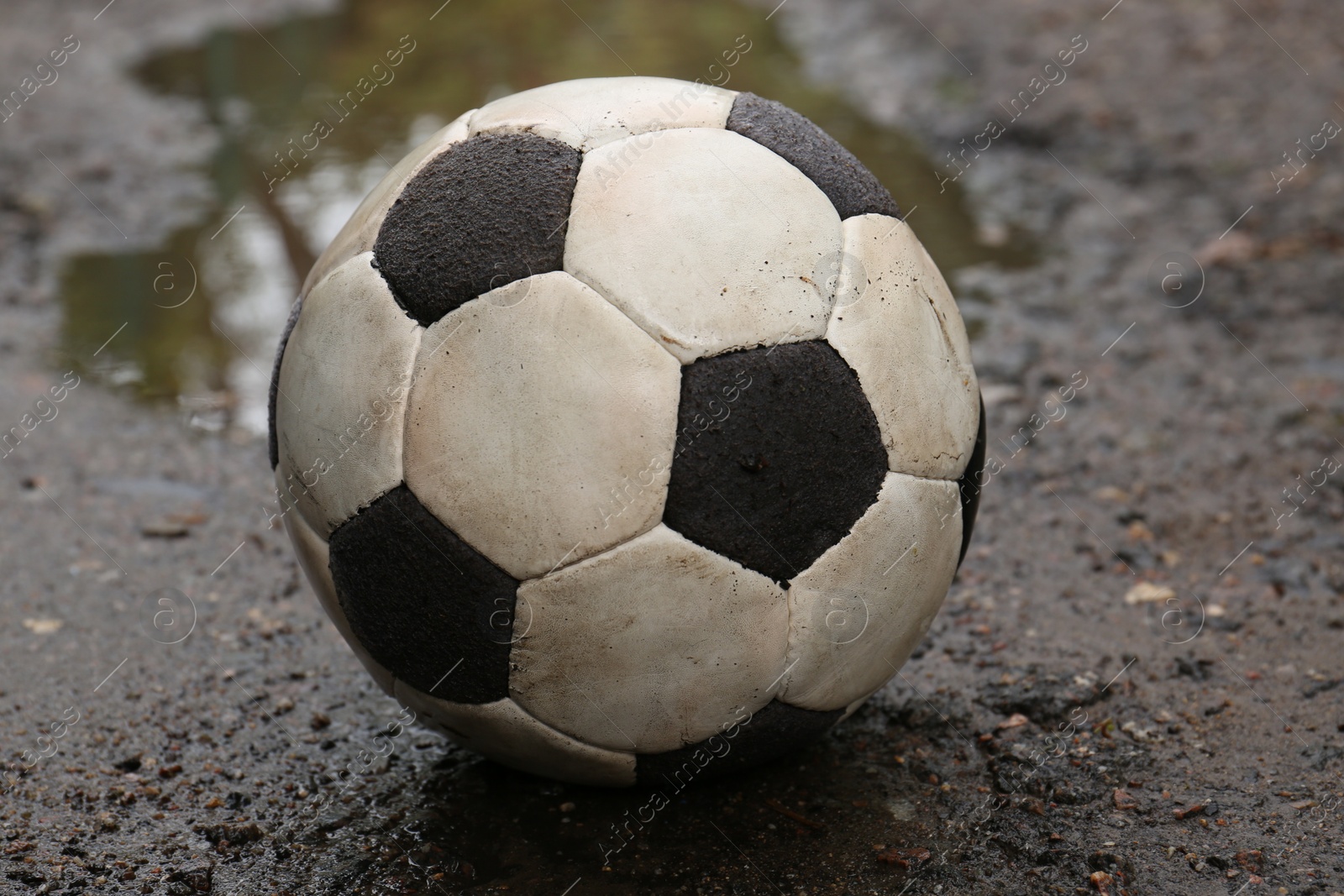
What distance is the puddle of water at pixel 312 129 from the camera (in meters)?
5.33

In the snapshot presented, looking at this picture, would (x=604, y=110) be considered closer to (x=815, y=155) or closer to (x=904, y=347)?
(x=815, y=155)

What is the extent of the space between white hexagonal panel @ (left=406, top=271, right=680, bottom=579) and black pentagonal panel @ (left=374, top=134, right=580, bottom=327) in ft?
0.19

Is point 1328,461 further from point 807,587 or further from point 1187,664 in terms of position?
point 807,587

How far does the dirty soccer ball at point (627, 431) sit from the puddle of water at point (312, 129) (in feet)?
8.01

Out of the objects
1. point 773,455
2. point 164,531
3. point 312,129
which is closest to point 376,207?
point 773,455

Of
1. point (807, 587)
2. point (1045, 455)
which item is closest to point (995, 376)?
point (1045, 455)

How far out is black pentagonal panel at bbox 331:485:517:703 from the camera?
7.70 ft

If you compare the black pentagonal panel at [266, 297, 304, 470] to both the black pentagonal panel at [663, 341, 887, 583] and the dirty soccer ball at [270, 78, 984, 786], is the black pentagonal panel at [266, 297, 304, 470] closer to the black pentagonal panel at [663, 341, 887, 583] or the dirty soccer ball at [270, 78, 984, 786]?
the dirty soccer ball at [270, 78, 984, 786]

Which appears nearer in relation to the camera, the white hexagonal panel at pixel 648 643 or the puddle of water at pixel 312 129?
the white hexagonal panel at pixel 648 643

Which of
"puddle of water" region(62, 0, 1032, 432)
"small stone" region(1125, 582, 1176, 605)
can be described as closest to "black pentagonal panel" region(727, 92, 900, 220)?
"small stone" region(1125, 582, 1176, 605)

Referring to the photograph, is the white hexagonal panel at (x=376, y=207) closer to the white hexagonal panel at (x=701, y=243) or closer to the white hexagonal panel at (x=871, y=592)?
the white hexagonal panel at (x=701, y=243)

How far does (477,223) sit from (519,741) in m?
1.01

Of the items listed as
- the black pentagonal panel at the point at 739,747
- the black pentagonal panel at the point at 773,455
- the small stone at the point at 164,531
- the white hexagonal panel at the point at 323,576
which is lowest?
the small stone at the point at 164,531

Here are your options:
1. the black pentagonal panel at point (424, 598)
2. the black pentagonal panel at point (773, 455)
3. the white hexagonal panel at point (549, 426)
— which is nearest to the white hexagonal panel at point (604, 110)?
the white hexagonal panel at point (549, 426)
